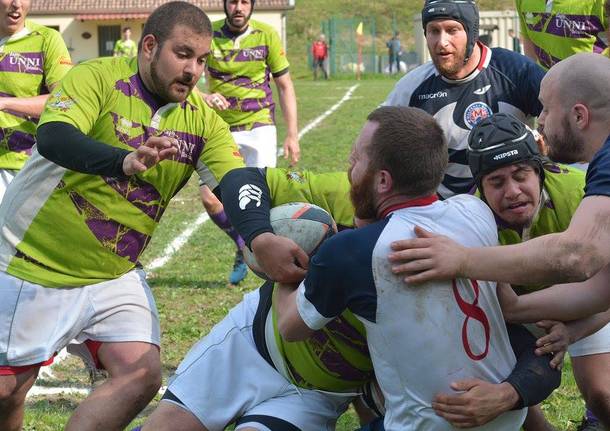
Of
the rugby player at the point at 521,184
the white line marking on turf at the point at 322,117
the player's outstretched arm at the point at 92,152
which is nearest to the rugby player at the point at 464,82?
the rugby player at the point at 521,184

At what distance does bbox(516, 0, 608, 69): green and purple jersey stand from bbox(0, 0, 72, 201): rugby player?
3.34 m

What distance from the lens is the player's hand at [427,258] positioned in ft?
11.5

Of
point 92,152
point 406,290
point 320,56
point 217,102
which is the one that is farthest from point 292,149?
point 320,56

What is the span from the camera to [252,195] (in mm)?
4371

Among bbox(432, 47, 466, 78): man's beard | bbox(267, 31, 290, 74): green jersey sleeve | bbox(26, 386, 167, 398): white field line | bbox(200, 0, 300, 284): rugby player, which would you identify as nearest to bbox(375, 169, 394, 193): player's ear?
bbox(432, 47, 466, 78): man's beard

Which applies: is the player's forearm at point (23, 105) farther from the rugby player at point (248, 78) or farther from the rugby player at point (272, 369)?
the rugby player at point (248, 78)

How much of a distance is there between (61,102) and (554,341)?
2.36 meters

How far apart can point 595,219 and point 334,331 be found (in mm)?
1211

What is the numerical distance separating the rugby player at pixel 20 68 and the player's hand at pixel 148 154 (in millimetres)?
2950

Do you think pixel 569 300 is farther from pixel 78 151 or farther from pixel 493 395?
pixel 78 151

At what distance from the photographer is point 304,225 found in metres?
4.21

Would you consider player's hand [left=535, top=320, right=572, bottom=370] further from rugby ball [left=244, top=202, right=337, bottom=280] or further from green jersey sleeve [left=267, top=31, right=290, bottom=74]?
green jersey sleeve [left=267, top=31, right=290, bottom=74]

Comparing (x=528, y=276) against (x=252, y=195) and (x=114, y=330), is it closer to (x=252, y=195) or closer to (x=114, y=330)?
(x=252, y=195)

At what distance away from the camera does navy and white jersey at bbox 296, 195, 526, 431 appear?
11.8 ft
